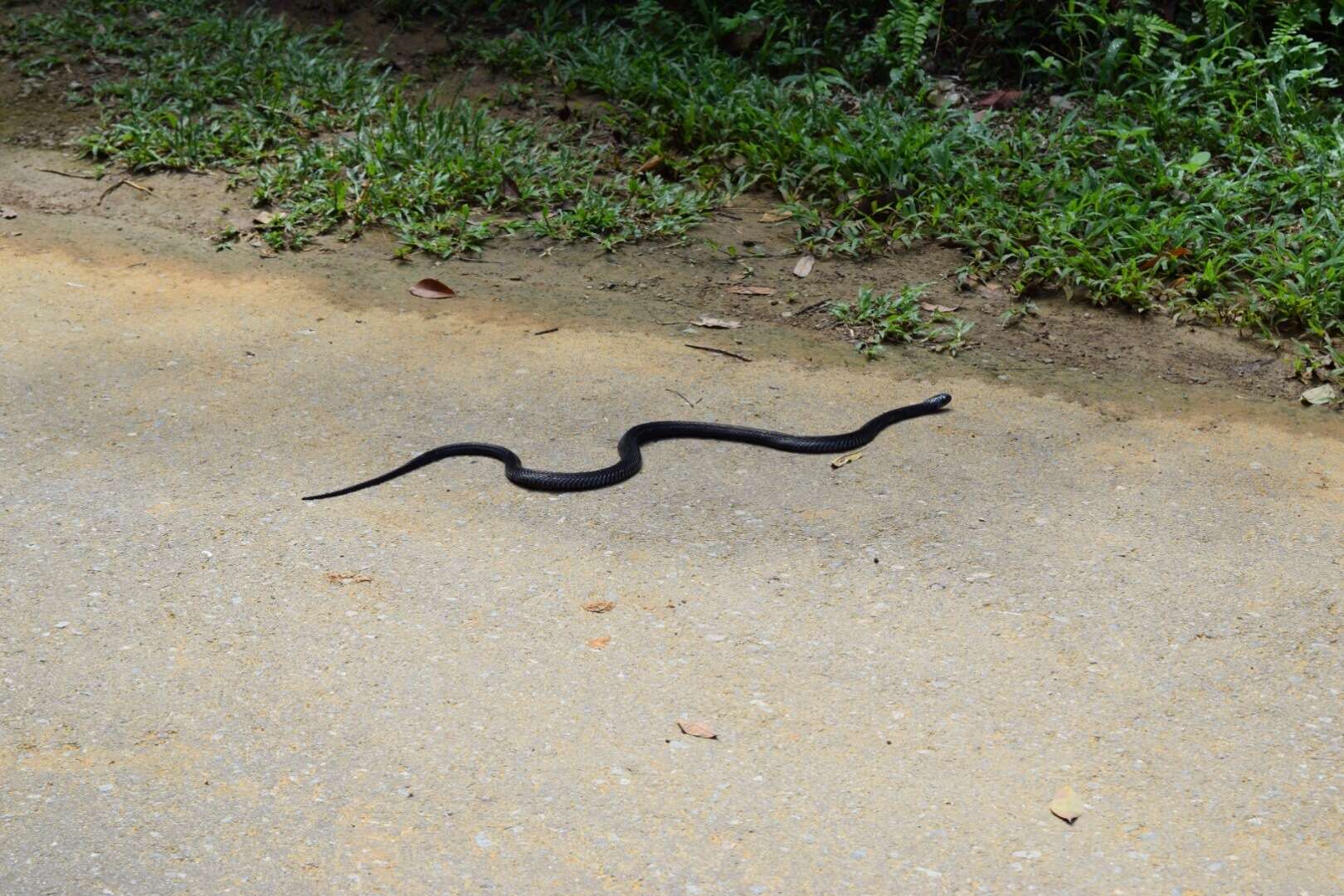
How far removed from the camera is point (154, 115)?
24.5 feet

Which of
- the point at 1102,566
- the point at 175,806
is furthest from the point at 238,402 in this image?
the point at 1102,566

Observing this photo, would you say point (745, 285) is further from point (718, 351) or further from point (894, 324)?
point (894, 324)

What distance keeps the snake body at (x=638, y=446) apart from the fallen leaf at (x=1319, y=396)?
1484 millimetres

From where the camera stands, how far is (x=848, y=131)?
23.6 feet

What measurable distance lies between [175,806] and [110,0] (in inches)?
284

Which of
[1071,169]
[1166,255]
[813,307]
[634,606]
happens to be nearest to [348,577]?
[634,606]

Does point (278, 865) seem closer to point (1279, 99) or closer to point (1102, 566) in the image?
point (1102, 566)

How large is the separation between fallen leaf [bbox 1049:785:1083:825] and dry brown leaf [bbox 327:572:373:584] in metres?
2.12

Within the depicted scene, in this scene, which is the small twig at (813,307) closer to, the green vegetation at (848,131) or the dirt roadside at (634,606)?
the dirt roadside at (634,606)

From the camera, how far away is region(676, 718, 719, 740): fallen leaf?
3.49 meters

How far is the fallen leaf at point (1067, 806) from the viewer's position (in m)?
3.21

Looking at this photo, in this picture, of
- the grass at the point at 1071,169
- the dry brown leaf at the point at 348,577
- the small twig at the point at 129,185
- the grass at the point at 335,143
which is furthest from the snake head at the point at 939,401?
the small twig at the point at 129,185

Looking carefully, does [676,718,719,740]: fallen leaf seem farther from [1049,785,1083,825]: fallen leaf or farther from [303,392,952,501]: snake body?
[303,392,952,501]: snake body

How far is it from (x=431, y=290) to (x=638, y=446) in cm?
174
